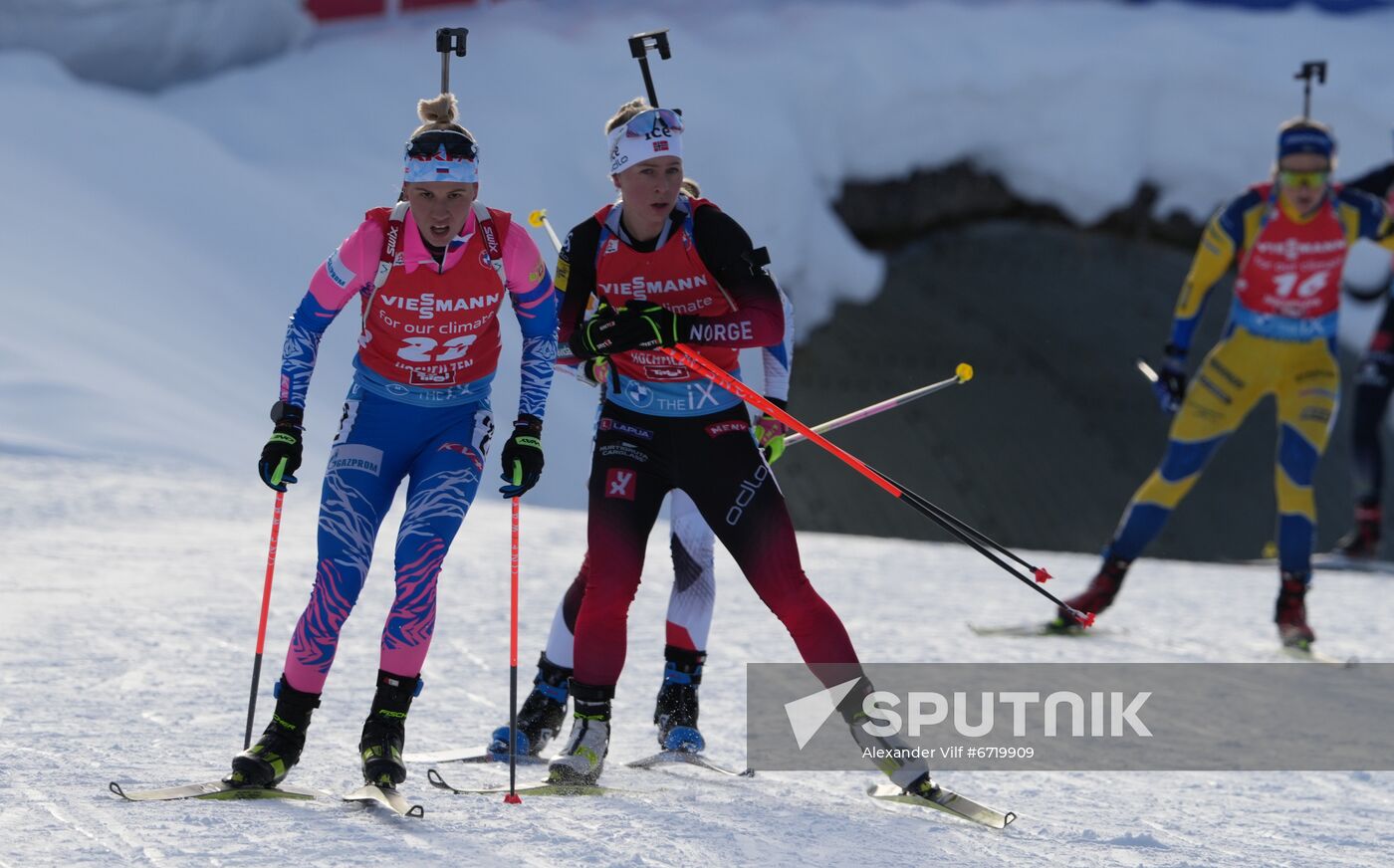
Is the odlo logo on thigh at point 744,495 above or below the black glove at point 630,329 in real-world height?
below

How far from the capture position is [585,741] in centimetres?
450

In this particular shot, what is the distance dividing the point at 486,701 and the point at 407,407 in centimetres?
168

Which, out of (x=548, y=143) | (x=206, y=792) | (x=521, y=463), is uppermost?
(x=548, y=143)

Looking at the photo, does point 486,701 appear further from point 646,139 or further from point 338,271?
point 646,139

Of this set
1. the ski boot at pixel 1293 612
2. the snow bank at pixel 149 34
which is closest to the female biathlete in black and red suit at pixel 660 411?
the ski boot at pixel 1293 612

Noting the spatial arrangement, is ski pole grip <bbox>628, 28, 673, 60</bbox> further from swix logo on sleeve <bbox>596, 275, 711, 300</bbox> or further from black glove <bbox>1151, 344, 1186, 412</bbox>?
black glove <bbox>1151, 344, 1186, 412</bbox>

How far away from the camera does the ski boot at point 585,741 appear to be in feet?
14.6

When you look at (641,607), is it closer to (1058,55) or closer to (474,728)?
(474,728)

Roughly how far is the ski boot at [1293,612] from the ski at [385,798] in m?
4.74

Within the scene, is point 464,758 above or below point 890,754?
below

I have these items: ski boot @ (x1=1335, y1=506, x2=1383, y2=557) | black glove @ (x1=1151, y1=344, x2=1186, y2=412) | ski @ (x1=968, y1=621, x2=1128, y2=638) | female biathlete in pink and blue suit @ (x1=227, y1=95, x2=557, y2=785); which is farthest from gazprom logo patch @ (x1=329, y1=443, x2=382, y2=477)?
ski boot @ (x1=1335, y1=506, x2=1383, y2=557)

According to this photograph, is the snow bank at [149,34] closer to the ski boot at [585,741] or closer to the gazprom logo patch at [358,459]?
the gazprom logo patch at [358,459]

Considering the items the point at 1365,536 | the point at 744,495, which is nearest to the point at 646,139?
the point at 744,495

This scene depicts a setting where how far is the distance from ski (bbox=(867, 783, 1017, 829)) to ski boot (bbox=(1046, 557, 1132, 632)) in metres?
3.28
